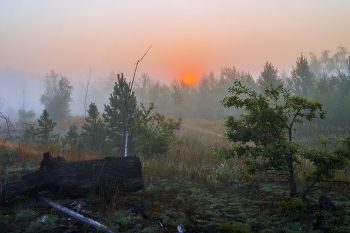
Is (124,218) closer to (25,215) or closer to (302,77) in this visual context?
(25,215)

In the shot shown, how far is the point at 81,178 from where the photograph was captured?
16.4 feet

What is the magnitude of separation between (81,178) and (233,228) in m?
3.82

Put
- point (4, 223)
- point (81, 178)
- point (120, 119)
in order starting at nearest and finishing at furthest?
point (4, 223) → point (81, 178) → point (120, 119)

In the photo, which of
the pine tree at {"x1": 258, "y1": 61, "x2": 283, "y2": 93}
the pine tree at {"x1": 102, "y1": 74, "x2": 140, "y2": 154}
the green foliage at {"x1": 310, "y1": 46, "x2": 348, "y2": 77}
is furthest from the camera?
the green foliage at {"x1": 310, "y1": 46, "x2": 348, "y2": 77}

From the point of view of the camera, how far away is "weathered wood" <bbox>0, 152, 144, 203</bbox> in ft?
15.0

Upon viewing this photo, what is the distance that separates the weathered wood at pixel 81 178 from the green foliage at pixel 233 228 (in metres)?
2.39

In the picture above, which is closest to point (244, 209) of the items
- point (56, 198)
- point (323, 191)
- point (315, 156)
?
point (315, 156)

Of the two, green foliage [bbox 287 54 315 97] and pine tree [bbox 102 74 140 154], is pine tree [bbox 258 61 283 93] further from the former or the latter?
pine tree [bbox 102 74 140 154]

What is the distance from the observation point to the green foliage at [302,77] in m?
27.3

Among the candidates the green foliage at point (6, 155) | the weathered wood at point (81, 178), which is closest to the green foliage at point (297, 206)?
the weathered wood at point (81, 178)

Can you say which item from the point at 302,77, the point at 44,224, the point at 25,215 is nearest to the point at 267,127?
the point at 44,224

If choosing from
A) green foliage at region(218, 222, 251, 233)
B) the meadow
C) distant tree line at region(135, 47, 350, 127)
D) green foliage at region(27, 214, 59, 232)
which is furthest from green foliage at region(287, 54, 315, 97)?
green foliage at region(27, 214, 59, 232)

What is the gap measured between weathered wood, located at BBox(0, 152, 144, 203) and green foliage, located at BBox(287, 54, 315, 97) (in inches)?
1167

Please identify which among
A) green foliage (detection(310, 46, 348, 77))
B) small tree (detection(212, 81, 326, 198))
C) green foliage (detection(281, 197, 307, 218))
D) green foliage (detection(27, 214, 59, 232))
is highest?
green foliage (detection(310, 46, 348, 77))
